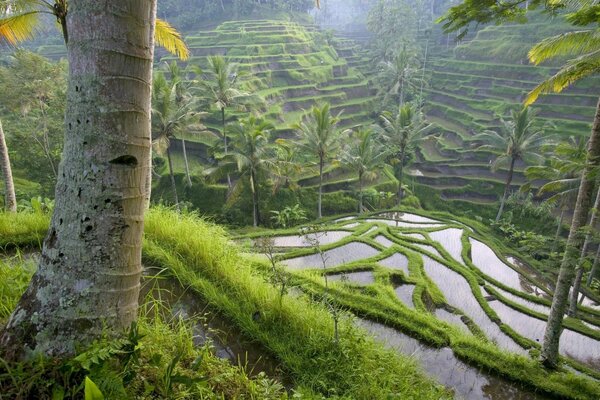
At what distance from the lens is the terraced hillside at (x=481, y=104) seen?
957 inches

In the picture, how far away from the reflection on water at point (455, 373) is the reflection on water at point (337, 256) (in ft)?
14.5

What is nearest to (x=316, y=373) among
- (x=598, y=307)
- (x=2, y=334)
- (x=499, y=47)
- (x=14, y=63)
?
(x=2, y=334)

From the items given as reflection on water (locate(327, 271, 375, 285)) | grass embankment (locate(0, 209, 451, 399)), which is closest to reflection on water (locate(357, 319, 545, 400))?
grass embankment (locate(0, 209, 451, 399))

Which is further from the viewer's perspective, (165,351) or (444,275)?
(444,275)

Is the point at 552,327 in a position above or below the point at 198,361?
below

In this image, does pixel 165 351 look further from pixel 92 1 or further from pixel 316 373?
pixel 92 1

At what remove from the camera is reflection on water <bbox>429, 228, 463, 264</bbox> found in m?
13.6

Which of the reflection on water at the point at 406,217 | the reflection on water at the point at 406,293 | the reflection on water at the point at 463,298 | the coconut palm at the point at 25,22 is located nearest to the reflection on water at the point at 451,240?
the reflection on water at the point at 463,298

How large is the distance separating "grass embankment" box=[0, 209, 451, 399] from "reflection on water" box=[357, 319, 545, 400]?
2074mm

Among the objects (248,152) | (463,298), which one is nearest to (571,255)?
(463,298)

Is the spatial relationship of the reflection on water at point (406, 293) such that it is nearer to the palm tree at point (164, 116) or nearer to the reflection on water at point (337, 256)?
the reflection on water at point (337, 256)

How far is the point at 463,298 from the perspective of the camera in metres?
10.3

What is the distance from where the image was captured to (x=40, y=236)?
12.4 feet

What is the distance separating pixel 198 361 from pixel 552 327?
679 cm
